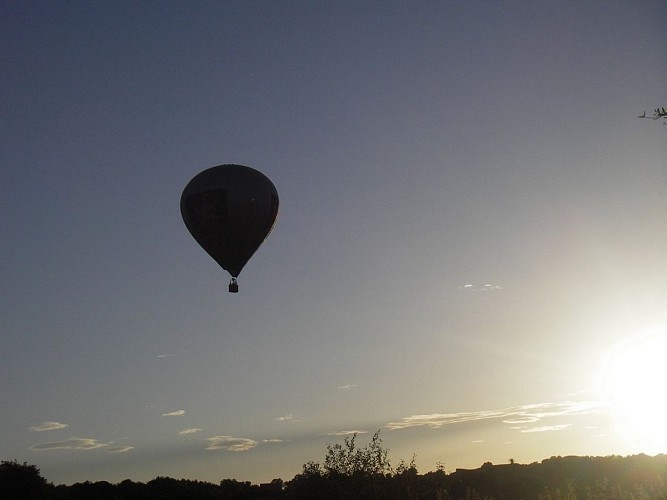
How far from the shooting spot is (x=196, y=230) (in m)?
45.8

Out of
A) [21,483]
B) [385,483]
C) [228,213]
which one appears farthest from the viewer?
[21,483]

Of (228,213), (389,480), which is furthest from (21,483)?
(389,480)

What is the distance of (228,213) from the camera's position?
147ft

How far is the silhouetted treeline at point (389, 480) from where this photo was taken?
31.2 meters

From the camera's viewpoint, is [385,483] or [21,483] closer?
[385,483]

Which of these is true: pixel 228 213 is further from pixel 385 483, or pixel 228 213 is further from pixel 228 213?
pixel 385 483

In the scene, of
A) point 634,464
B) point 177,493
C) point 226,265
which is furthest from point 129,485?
point 634,464

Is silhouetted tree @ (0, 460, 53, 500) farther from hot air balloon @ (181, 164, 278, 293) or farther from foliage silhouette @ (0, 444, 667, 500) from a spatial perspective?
hot air balloon @ (181, 164, 278, 293)

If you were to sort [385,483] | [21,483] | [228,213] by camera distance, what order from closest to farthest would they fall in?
[385,483] → [228,213] → [21,483]

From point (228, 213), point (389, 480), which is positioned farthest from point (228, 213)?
point (389, 480)

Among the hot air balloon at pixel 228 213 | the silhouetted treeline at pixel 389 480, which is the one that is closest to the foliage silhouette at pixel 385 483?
the silhouetted treeline at pixel 389 480

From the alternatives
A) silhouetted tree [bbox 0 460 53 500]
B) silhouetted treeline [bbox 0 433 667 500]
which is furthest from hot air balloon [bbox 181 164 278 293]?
silhouetted tree [bbox 0 460 53 500]

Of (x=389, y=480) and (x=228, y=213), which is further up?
(x=228, y=213)

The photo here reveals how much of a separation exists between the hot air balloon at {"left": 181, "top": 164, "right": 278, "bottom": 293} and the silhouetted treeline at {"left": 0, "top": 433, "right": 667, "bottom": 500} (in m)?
14.4
